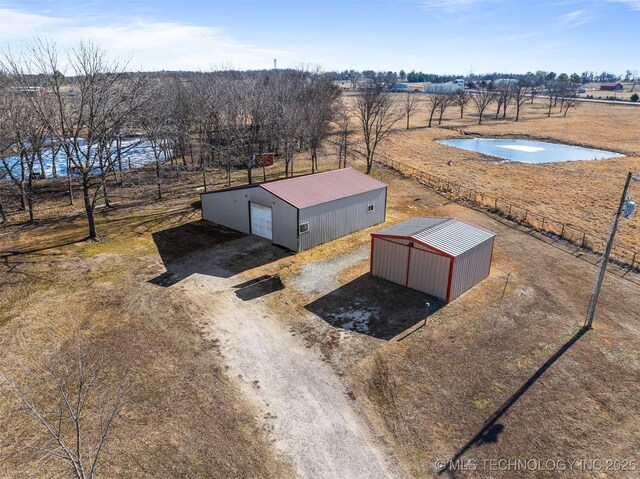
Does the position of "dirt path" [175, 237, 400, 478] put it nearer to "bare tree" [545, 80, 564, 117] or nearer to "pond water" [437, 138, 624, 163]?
"pond water" [437, 138, 624, 163]

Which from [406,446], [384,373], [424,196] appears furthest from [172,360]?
[424,196]

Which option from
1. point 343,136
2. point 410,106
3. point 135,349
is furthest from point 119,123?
point 410,106

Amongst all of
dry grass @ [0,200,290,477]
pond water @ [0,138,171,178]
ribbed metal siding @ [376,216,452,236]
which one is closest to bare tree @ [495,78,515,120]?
pond water @ [0,138,171,178]

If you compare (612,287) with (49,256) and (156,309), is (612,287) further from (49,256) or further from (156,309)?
(49,256)

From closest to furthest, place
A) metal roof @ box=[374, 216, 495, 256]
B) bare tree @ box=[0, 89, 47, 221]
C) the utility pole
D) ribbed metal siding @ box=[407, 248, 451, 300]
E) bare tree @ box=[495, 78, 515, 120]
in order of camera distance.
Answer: the utility pole → ribbed metal siding @ box=[407, 248, 451, 300] → metal roof @ box=[374, 216, 495, 256] → bare tree @ box=[0, 89, 47, 221] → bare tree @ box=[495, 78, 515, 120]

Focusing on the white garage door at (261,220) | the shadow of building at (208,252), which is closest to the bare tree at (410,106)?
the white garage door at (261,220)

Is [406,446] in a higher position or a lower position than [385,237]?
lower

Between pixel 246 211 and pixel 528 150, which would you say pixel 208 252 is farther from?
pixel 528 150
